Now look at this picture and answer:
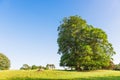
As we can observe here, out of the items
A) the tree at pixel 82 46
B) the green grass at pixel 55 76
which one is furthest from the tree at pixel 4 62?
the green grass at pixel 55 76

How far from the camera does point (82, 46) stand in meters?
57.1

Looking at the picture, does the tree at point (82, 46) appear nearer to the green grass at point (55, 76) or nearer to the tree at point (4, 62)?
the green grass at point (55, 76)

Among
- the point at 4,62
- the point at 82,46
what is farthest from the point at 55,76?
the point at 4,62

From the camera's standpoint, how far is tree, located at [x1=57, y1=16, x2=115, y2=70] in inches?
2247

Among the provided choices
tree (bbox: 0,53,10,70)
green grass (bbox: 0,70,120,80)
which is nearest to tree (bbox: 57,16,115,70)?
green grass (bbox: 0,70,120,80)

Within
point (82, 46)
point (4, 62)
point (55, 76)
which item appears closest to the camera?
point (55, 76)

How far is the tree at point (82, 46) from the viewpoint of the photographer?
187 ft

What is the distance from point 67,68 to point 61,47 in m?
5.62

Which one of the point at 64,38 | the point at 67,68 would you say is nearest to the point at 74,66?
the point at 67,68

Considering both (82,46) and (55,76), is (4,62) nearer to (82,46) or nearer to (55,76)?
(82,46)

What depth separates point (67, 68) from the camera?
61.9m

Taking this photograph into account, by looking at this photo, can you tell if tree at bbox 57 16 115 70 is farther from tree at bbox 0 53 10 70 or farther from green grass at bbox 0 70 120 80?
tree at bbox 0 53 10 70

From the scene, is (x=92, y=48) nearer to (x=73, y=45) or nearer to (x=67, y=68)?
(x=73, y=45)

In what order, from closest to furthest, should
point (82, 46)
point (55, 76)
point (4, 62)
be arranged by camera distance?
point (55, 76) → point (82, 46) → point (4, 62)
